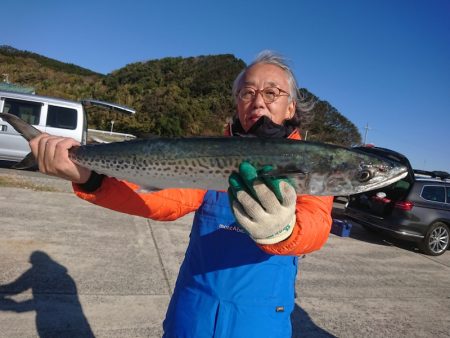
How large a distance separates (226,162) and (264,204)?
32cm

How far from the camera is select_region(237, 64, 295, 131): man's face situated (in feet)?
7.04

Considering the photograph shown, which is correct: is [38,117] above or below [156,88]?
below

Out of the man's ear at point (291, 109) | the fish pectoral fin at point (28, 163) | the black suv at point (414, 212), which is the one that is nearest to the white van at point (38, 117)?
the black suv at point (414, 212)

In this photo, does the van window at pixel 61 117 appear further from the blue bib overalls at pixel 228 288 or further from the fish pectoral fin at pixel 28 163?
the blue bib overalls at pixel 228 288

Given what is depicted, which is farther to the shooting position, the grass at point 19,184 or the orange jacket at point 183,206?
the grass at point 19,184

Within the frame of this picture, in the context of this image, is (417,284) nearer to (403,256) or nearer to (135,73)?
(403,256)

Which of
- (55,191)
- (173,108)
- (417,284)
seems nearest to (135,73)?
(173,108)

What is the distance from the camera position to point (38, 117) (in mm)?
10898

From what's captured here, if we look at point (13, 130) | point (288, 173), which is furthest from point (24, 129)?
point (13, 130)

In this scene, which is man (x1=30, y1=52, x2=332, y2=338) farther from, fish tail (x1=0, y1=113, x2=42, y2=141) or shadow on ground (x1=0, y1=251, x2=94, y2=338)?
shadow on ground (x1=0, y1=251, x2=94, y2=338)

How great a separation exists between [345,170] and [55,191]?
27.4 ft

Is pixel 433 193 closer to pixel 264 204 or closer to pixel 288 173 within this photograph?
pixel 288 173

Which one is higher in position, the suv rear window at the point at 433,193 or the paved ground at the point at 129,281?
the suv rear window at the point at 433,193

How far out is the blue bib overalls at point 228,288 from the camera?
1.81 meters
